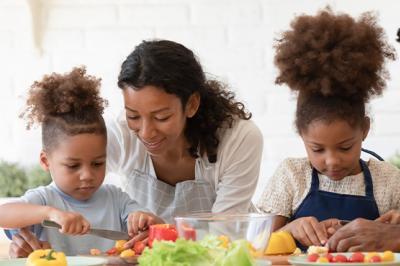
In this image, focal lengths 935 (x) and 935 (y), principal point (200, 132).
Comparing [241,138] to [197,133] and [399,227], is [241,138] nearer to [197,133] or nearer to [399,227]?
[197,133]

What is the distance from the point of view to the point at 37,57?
3.92 meters

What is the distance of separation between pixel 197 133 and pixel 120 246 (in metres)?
0.58

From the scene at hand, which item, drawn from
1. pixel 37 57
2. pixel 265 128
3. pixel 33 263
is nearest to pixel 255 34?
pixel 265 128

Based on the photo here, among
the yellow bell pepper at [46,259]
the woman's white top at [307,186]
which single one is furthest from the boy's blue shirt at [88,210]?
the yellow bell pepper at [46,259]

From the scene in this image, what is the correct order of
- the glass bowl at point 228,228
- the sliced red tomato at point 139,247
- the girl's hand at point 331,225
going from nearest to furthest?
the glass bowl at point 228,228 → the sliced red tomato at point 139,247 → the girl's hand at point 331,225

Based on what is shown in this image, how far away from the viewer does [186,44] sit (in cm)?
381

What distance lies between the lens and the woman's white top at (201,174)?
2389 mm

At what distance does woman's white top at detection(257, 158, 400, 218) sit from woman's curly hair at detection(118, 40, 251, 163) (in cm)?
23

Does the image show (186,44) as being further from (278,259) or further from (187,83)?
(278,259)

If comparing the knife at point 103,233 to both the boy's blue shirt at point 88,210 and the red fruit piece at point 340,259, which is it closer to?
the boy's blue shirt at point 88,210

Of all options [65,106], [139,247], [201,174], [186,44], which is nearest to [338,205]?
[201,174]

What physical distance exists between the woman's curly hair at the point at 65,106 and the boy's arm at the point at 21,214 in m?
0.23

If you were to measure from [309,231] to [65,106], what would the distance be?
670mm

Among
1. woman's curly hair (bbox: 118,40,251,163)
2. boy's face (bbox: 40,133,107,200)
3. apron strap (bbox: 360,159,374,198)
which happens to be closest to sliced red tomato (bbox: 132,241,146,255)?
boy's face (bbox: 40,133,107,200)
